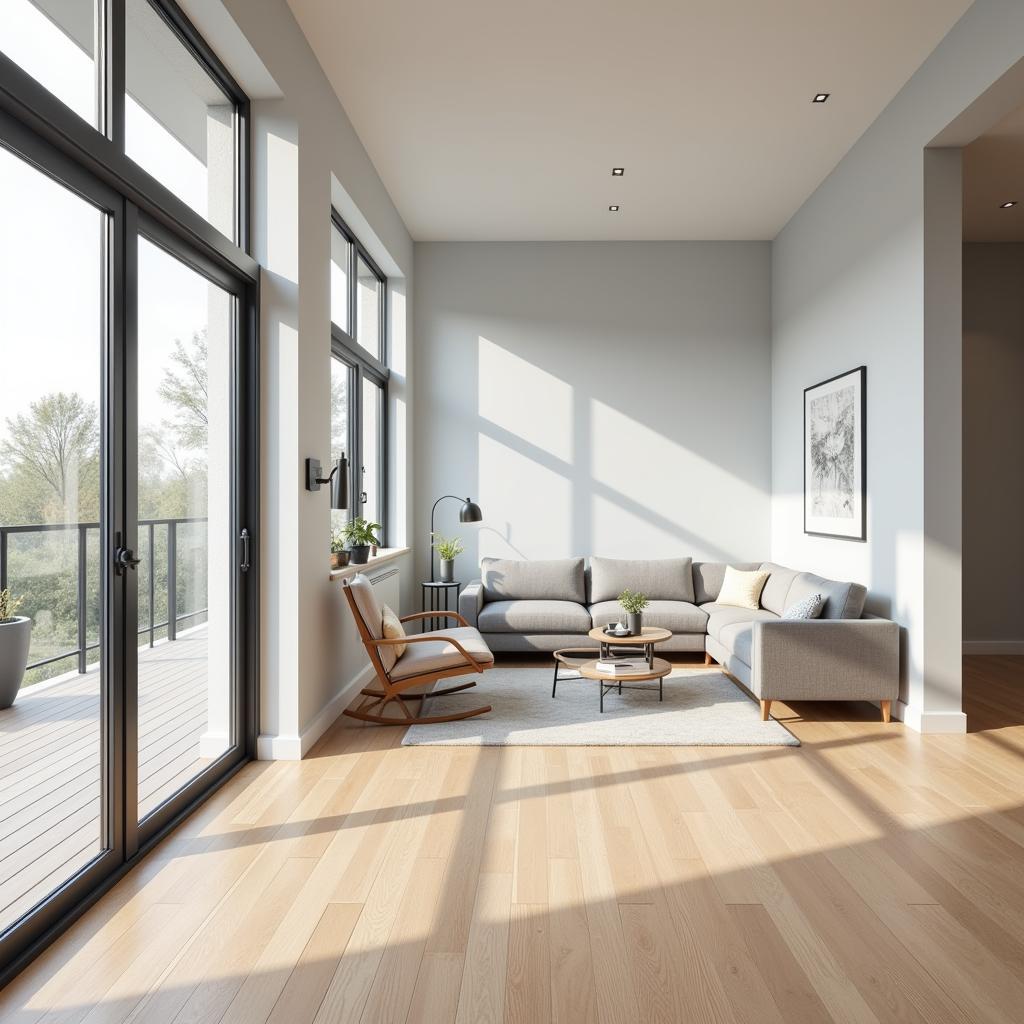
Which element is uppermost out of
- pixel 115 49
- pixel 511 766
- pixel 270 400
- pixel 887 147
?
pixel 887 147

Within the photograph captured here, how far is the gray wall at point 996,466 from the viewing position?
6266 millimetres

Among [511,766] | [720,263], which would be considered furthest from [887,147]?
[511,766]

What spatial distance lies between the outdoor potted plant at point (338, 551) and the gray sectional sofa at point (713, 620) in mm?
1438

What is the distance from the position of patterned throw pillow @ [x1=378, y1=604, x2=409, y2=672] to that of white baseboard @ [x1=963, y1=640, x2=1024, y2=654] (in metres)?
4.59

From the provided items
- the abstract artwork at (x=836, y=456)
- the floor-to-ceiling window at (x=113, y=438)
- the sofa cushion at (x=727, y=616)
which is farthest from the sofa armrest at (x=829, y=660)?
the floor-to-ceiling window at (x=113, y=438)

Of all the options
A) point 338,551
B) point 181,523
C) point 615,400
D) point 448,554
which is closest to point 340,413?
point 338,551

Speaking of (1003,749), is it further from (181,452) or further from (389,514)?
(389,514)

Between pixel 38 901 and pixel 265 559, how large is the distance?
5.72ft

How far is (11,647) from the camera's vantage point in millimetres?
1998

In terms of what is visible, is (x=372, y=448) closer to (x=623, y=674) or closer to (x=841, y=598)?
(x=623, y=674)

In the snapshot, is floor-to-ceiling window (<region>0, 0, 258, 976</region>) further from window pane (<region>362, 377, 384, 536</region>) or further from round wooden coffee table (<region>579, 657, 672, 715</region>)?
window pane (<region>362, 377, 384, 536</region>)

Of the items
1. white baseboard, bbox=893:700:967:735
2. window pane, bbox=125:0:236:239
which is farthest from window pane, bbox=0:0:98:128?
white baseboard, bbox=893:700:967:735

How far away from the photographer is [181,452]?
9.96 ft

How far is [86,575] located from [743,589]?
15.7ft
